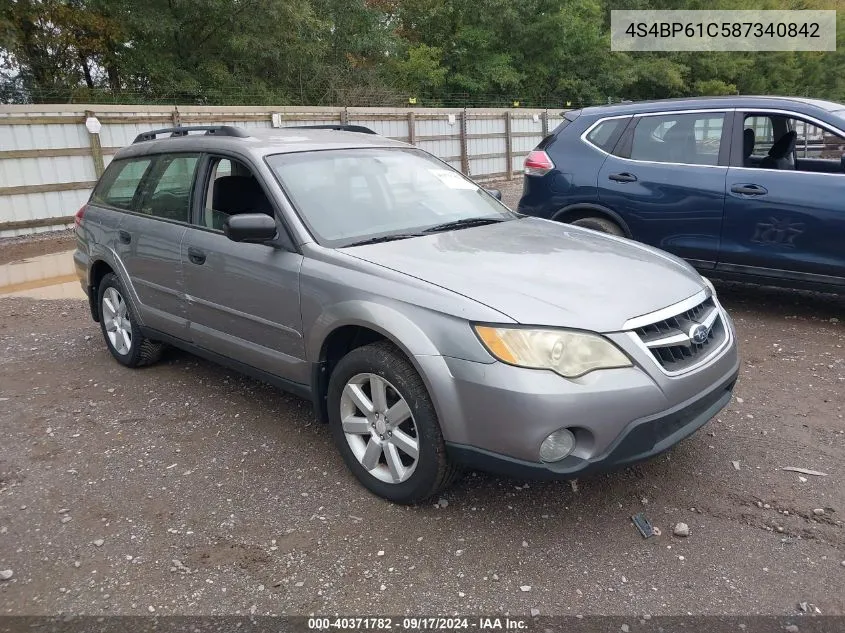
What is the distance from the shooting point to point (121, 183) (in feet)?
16.7

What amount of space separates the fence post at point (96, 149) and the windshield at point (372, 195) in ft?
28.6

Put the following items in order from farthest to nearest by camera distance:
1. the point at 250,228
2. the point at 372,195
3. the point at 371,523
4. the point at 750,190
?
the point at 750,190, the point at 372,195, the point at 250,228, the point at 371,523

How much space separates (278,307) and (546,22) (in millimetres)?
30778

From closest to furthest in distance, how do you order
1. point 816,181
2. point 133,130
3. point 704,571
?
point 704,571, point 816,181, point 133,130

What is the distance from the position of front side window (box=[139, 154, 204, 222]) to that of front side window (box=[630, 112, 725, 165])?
12.4 feet

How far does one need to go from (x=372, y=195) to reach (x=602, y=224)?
9.86ft

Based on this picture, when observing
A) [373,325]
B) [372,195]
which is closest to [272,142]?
[372,195]

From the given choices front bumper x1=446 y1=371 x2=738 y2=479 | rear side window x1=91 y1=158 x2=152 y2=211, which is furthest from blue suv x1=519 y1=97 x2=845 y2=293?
rear side window x1=91 y1=158 x2=152 y2=211

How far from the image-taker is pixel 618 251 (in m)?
3.52

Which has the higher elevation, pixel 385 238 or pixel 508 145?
pixel 385 238

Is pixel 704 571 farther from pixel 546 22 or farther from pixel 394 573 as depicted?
pixel 546 22

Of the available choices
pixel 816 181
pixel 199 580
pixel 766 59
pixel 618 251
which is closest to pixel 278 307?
pixel 199 580

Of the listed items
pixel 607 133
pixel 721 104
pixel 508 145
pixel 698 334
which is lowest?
pixel 508 145

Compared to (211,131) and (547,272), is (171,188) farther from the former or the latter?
(547,272)
